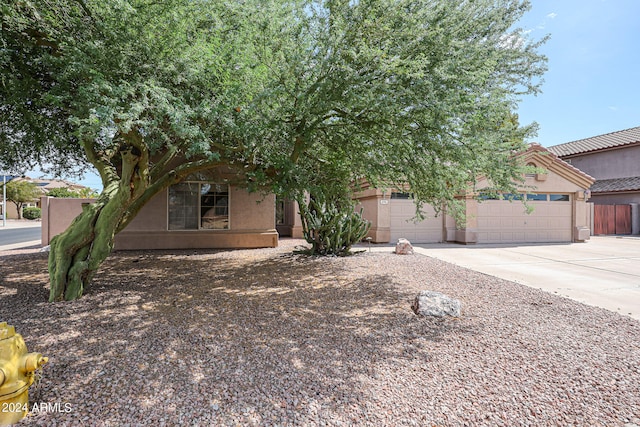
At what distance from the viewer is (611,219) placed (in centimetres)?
1980

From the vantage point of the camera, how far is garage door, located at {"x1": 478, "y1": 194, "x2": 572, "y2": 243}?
14.5 metres

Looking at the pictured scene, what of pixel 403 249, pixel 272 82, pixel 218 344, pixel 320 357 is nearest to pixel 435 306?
pixel 320 357

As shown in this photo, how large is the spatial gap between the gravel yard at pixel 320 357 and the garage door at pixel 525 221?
8.73 m

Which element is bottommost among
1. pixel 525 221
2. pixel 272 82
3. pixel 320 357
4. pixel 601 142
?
pixel 320 357

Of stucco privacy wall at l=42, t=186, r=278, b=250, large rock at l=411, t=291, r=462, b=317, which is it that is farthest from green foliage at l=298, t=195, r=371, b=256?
large rock at l=411, t=291, r=462, b=317

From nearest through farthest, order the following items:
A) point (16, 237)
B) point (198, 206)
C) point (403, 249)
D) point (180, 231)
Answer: point (403, 249) → point (180, 231) → point (198, 206) → point (16, 237)

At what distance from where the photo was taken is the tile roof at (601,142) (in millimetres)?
22000

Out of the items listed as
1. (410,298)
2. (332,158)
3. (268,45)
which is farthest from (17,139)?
(410,298)

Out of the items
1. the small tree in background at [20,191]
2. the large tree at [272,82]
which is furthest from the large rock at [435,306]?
the small tree in background at [20,191]

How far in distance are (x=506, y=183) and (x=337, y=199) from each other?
408 centimetres

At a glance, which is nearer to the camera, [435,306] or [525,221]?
[435,306]

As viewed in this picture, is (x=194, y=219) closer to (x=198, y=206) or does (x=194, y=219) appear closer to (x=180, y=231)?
(x=198, y=206)

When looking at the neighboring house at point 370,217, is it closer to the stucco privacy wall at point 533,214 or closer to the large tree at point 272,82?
the stucco privacy wall at point 533,214

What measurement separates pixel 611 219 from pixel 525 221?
9.54 meters
